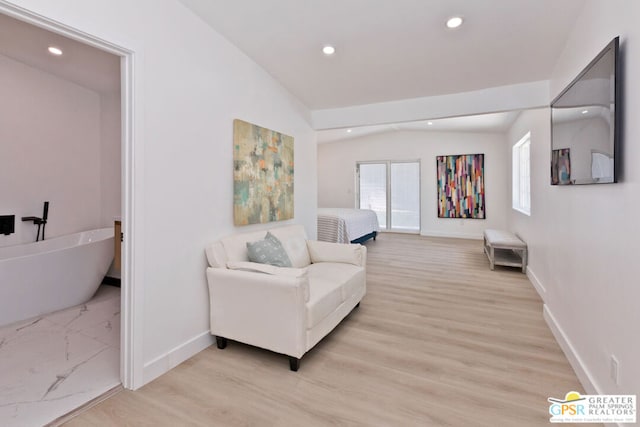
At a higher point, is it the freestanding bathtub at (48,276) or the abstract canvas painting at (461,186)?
the abstract canvas painting at (461,186)

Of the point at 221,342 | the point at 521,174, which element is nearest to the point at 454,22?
the point at 221,342

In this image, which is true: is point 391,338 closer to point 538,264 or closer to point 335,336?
point 335,336

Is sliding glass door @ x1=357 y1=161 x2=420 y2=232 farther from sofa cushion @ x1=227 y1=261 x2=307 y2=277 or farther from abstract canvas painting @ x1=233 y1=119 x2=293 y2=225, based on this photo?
sofa cushion @ x1=227 y1=261 x2=307 y2=277

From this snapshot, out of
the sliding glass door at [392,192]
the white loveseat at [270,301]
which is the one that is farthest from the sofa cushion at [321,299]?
the sliding glass door at [392,192]

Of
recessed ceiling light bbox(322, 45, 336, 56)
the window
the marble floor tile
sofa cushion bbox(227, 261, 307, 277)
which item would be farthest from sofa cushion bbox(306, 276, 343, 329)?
the window

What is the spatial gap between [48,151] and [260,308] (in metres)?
3.37

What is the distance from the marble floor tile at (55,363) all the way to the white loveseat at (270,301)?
2.51 feet

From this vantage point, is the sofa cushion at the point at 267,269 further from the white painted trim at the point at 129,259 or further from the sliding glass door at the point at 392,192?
the sliding glass door at the point at 392,192

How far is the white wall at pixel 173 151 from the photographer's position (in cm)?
180

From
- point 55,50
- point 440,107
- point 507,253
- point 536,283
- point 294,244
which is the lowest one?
point 536,283

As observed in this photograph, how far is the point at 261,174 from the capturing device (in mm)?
2920

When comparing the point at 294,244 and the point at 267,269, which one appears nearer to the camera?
the point at 267,269

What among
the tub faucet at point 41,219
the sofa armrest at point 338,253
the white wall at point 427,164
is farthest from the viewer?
the white wall at point 427,164

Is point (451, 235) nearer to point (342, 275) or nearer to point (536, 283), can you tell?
point (536, 283)
